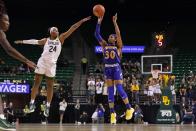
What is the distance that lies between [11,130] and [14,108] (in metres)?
17.1

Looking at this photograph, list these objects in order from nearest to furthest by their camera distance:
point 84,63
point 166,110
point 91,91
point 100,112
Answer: point 166,110 → point 100,112 → point 91,91 → point 84,63

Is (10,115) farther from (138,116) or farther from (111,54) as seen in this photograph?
(111,54)

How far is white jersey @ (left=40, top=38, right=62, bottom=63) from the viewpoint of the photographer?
9.77 meters

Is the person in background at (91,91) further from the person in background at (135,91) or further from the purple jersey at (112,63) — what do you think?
the purple jersey at (112,63)

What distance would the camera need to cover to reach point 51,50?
984 centimetres

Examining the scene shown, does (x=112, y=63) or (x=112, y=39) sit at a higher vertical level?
(x=112, y=39)

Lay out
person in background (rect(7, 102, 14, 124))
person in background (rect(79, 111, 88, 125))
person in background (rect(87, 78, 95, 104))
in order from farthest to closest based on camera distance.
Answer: person in background (rect(87, 78, 95, 104)), person in background (rect(79, 111, 88, 125)), person in background (rect(7, 102, 14, 124))

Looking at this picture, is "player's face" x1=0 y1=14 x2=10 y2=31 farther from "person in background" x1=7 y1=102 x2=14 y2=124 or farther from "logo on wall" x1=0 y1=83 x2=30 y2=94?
"logo on wall" x1=0 y1=83 x2=30 y2=94

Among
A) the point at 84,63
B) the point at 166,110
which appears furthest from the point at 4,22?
the point at 84,63

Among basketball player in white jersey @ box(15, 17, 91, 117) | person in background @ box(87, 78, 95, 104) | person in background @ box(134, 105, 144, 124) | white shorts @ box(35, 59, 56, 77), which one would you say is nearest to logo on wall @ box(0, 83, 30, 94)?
person in background @ box(87, 78, 95, 104)

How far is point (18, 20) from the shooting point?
29.7 metres

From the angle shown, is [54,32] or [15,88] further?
[15,88]

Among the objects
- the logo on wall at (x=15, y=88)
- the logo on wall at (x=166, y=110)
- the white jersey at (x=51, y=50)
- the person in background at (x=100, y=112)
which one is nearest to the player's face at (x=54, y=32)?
the white jersey at (x=51, y=50)

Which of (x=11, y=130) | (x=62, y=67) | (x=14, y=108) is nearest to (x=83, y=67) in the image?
(x=62, y=67)
